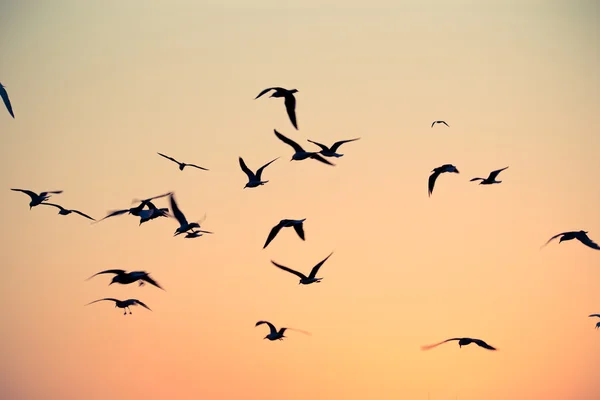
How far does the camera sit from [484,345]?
149 ft

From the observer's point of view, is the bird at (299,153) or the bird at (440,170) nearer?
the bird at (299,153)

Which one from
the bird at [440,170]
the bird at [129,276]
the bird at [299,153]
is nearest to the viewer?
the bird at [129,276]

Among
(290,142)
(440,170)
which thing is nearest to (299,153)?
(290,142)

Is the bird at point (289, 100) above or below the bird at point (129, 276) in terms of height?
above

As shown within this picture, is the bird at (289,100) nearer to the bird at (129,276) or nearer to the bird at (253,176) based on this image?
the bird at (253,176)

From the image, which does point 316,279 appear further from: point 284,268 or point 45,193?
point 45,193

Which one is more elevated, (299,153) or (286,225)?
(299,153)

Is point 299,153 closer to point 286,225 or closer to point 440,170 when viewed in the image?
point 286,225

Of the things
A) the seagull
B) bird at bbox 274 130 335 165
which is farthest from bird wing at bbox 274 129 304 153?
the seagull

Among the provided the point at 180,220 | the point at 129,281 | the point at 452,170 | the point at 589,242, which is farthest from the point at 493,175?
the point at 129,281

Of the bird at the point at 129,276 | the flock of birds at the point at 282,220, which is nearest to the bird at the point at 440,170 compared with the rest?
the flock of birds at the point at 282,220

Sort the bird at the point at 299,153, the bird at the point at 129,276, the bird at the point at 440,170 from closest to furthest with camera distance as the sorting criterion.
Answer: the bird at the point at 129,276 < the bird at the point at 299,153 < the bird at the point at 440,170

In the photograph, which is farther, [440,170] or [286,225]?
[440,170]

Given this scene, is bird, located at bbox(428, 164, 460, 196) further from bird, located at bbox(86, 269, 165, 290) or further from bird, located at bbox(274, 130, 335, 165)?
bird, located at bbox(86, 269, 165, 290)
